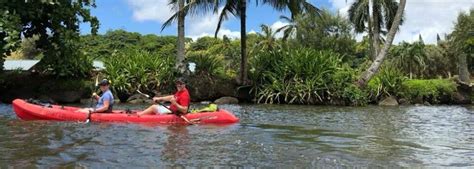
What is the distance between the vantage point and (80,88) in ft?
82.5

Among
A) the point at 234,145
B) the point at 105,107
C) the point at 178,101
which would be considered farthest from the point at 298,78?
the point at 234,145

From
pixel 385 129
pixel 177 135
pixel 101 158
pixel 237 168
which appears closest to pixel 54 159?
pixel 101 158

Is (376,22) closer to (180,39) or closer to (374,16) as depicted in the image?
(374,16)

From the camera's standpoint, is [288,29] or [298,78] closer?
[298,78]

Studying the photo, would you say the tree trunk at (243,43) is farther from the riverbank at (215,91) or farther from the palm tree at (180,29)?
the palm tree at (180,29)

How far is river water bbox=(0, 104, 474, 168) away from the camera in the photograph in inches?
337

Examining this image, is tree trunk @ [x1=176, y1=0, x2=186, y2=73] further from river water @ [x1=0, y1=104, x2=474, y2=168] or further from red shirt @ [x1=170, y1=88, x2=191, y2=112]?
red shirt @ [x1=170, y1=88, x2=191, y2=112]

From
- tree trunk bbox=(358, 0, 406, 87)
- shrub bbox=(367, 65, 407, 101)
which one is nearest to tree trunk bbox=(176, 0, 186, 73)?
tree trunk bbox=(358, 0, 406, 87)

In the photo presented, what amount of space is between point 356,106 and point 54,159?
19.2 meters

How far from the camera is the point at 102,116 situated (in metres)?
13.9

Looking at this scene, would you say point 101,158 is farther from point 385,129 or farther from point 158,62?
point 158,62

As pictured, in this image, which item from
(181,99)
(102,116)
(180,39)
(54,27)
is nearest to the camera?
(102,116)

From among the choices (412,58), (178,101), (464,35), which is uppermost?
(464,35)

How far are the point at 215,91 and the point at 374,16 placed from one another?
2004cm
